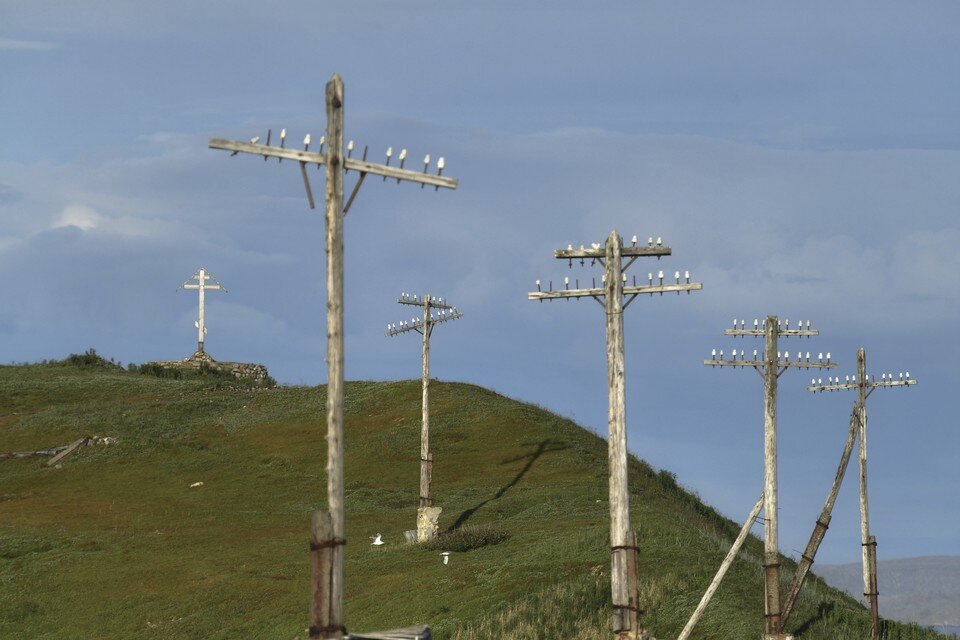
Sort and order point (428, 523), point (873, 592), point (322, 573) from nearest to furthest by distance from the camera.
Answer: point (322, 573)
point (873, 592)
point (428, 523)

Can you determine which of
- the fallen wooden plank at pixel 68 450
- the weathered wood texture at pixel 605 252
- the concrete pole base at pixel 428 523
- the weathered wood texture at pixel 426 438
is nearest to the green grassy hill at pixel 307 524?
the fallen wooden plank at pixel 68 450

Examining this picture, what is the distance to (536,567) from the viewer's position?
43344 millimetres

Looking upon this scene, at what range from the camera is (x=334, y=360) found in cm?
2333

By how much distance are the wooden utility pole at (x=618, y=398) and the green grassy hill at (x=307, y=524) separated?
5050 mm

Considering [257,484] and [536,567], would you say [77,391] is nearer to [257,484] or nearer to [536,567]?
[257,484]

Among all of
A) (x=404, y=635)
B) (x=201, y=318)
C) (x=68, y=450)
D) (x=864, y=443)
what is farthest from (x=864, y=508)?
(x=201, y=318)

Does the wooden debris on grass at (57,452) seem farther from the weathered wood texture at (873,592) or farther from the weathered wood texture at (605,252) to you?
the weathered wood texture at (605,252)

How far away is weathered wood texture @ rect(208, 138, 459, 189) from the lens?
77.2ft

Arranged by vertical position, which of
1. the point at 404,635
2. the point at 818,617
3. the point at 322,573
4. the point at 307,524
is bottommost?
the point at 818,617

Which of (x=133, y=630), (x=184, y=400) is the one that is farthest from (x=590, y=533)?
(x=184, y=400)

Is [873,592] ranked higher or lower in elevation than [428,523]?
lower

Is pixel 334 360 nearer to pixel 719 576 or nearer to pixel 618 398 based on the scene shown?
pixel 618 398

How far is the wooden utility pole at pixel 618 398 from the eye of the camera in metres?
30.8

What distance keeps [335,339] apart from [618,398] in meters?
10.0
